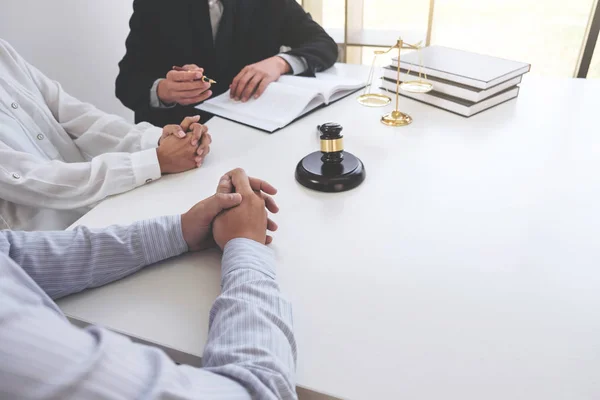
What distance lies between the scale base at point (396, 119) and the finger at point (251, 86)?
1.25ft

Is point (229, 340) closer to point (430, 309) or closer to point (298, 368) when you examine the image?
point (298, 368)

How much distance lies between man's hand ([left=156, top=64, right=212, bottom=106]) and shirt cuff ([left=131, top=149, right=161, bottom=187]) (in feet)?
1.17

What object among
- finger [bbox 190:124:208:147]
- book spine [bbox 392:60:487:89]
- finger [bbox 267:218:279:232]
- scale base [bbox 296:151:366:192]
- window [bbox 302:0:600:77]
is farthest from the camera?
window [bbox 302:0:600:77]

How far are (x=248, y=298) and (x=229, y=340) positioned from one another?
6 centimetres

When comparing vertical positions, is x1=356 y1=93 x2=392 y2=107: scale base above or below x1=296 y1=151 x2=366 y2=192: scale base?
above

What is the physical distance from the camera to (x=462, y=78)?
3.59ft

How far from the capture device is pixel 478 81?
1.07 m

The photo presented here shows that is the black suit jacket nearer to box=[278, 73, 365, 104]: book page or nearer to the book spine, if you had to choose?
box=[278, 73, 365, 104]: book page

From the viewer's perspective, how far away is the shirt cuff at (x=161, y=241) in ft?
Answer: 2.19

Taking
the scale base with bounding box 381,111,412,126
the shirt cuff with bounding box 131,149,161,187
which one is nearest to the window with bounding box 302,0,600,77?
the scale base with bounding box 381,111,412,126

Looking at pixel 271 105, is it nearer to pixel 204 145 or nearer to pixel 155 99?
pixel 204 145

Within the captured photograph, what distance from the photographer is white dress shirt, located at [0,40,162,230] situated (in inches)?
34.3

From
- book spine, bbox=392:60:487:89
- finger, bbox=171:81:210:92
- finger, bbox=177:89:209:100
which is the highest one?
book spine, bbox=392:60:487:89

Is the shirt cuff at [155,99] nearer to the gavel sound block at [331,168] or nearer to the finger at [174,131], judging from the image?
the finger at [174,131]
